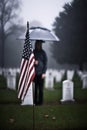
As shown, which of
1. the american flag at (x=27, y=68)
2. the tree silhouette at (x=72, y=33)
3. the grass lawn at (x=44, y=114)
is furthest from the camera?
the tree silhouette at (x=72, y=33)

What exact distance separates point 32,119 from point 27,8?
6.88 feet

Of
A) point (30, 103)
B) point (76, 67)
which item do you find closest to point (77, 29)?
point (76, 67)

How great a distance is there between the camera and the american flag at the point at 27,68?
5.79 m

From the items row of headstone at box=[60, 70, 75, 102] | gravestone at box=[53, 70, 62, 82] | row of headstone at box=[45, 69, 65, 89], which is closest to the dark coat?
row of headstone at box=[45, 69, 65, 89]

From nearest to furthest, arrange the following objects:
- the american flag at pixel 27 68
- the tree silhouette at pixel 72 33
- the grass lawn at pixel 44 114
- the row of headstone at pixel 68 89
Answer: the american flag at pixel 27 68 < the grass lawn at pixel 44 114 < the tree silhouette at pixel 72 33 < the row of headstone at pixel 68 89

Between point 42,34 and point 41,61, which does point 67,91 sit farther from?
point 42,34

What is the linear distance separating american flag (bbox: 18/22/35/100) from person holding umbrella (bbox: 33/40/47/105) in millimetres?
445

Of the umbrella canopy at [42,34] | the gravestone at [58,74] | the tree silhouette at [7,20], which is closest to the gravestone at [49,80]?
the gravestone at [58,74]

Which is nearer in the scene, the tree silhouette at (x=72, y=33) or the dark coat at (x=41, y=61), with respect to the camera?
the dark coat at (x=41, y=61)

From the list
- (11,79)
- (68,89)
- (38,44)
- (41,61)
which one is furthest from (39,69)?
(68,89)

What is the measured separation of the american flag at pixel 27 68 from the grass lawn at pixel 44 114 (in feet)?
1.75

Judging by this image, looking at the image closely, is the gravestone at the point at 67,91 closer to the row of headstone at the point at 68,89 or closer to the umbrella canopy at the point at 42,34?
the row of headstone at the point at 68,89

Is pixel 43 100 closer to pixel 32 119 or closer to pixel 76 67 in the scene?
pixel 32 119

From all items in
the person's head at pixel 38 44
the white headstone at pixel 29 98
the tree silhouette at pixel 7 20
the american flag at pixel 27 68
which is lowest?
the white headstone at pixel 29 98
